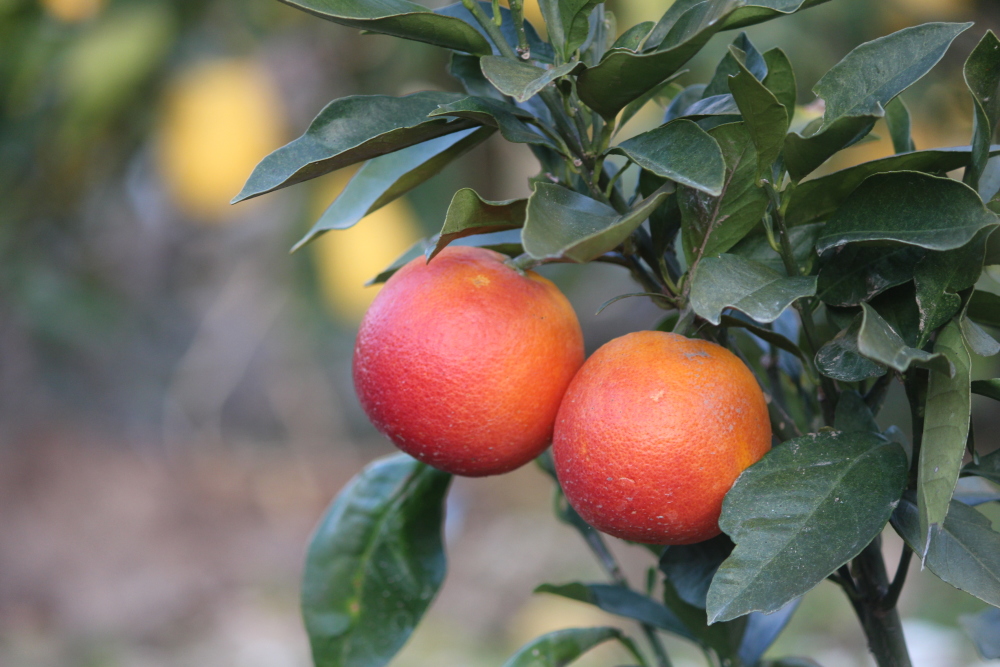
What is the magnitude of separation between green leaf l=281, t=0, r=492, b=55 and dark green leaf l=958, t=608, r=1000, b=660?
1.75 ft

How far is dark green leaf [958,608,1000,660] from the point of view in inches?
22.5

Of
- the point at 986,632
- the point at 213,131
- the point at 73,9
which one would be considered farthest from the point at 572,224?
the point at 73,9

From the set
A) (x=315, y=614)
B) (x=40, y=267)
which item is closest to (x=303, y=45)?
(x=40, y=267)

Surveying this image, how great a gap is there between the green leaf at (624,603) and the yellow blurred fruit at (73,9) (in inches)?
68.8

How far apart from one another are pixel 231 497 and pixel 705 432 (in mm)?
2863

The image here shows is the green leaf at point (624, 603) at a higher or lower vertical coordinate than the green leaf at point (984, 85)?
lower

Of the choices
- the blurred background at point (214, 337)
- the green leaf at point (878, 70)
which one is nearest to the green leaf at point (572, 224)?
the green leaf at point (878, 70)

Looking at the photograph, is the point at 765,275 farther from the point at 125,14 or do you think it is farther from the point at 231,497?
Result: the point at 231,497

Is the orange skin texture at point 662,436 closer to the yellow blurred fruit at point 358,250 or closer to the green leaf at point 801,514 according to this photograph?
the green leaf at point 801,514

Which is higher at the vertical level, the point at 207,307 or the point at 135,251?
the point at 135,251

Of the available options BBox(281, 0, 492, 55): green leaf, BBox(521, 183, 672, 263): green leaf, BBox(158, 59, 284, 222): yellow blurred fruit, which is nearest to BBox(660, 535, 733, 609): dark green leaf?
BBox(521, 183, 672, 263): green leaf

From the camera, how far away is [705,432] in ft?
1.26

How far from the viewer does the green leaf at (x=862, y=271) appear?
404 mm

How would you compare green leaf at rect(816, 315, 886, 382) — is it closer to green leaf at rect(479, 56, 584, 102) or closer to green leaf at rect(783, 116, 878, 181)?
green leaf at rect(783, 116, 878, 181)
